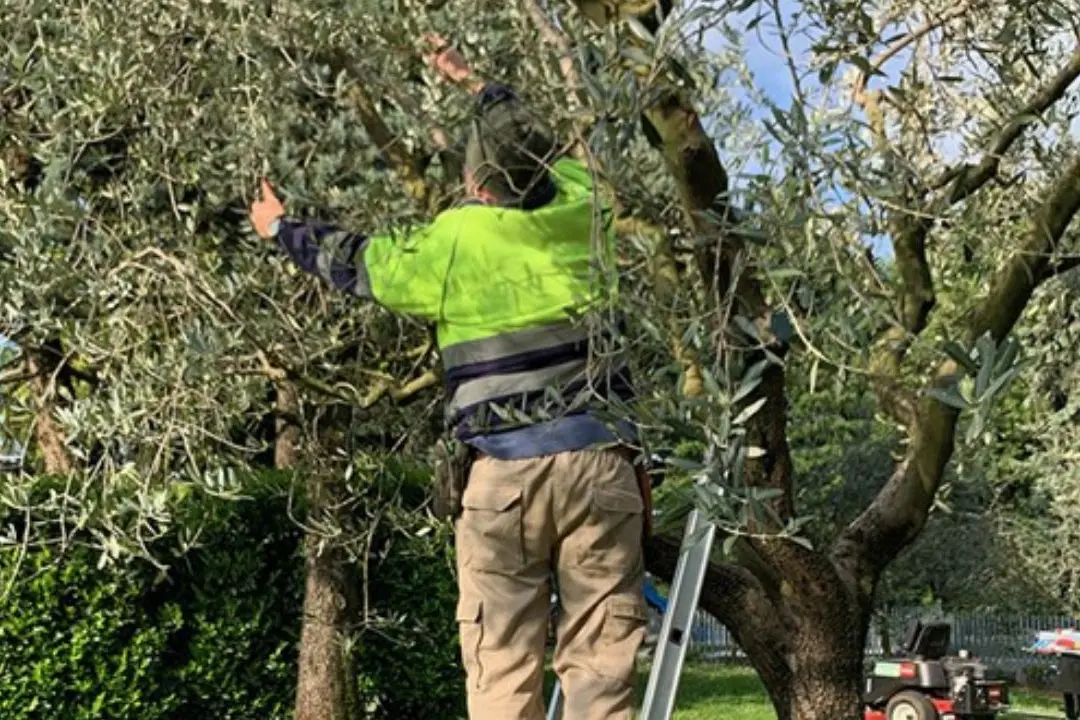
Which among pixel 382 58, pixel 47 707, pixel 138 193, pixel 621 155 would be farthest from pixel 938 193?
pixel 47 707

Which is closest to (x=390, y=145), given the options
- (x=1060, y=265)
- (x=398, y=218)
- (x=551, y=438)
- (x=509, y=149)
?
(x=398, y=218)

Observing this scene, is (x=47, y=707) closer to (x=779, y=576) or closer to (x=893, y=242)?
(x=779, y=576)

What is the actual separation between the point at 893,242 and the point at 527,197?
1.29 meters

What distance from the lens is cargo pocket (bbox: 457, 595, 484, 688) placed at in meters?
3.86

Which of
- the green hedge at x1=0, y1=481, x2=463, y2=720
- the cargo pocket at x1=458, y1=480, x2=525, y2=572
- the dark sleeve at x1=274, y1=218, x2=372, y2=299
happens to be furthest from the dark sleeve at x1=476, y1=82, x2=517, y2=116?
the green hedge at x1=0, y1=481, x2=463, y2=720

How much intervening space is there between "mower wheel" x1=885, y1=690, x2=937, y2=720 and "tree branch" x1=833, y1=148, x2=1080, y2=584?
7565mm

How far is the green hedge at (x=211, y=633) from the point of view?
846 cm

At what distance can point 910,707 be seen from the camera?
12180 millimetres

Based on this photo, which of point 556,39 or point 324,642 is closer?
point 556,39

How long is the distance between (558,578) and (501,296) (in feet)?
2.54

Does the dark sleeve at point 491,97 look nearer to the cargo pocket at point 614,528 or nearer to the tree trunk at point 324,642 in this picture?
the cargo pocket at point 614,528

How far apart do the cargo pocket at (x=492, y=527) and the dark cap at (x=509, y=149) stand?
0.76 meters

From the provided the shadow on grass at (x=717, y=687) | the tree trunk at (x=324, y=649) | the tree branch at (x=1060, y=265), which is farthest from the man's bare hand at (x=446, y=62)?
the shadow on grass at (x=717, y=687)

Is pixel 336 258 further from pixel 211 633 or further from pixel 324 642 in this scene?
pixel 211 633
